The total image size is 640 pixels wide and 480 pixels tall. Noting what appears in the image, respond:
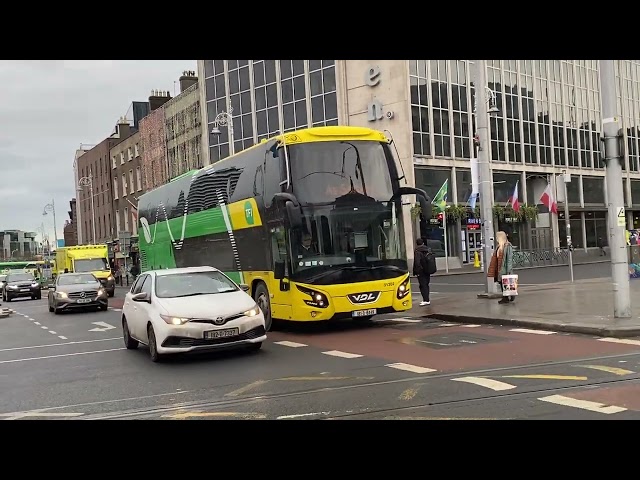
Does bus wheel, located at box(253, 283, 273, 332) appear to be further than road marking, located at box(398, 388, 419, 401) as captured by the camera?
Yes

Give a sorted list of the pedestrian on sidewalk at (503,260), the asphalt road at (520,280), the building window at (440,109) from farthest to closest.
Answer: the building window at (440,109) < the asphalt road at (520,280) < the pedestrian on sidewalk at (503,260)

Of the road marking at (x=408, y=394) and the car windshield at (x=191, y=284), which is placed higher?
the car windshield at (x=191, y=284)

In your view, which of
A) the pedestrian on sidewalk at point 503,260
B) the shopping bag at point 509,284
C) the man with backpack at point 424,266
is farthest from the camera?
the man with backpack at point 424,266

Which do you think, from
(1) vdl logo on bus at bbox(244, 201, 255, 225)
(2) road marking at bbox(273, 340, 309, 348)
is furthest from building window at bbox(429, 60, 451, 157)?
(2) road marking at bbox(273, 340, 309, 348)

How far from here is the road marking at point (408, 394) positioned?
7297 millimetres

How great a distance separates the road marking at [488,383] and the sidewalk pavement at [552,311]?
429cm

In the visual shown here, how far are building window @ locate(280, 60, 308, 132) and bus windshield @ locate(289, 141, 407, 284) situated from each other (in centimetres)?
3134

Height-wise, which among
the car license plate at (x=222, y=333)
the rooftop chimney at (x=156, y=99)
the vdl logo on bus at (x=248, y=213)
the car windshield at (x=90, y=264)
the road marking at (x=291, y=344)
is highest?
the rooftop chimney at (x=156, y=99)

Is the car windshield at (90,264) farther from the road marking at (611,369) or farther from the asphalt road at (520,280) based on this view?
the road marking at (611,369)

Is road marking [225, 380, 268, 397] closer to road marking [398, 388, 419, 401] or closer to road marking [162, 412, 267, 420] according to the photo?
road marking [162, 412, 267, 420]

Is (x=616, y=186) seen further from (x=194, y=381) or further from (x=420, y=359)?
(x=194, y=381)

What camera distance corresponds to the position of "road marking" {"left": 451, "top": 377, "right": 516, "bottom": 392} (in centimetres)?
753

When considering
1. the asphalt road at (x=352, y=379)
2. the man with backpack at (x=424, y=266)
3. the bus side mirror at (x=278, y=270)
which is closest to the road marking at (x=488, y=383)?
the asphalt road at (x=352, y=379)
